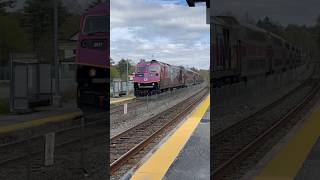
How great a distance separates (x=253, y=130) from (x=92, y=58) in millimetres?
3624

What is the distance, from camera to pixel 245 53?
8.33 metres

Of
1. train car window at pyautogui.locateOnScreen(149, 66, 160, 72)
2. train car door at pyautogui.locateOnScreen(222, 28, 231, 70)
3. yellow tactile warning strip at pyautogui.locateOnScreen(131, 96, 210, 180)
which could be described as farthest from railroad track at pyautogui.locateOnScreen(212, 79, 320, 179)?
train car window at pyautogui.locateOnScreen(149, 66, 160, 72)

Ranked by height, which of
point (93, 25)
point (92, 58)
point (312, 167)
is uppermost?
point (93, 25)

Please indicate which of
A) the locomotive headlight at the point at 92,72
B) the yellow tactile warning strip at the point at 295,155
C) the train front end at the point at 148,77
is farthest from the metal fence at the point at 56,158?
the train front end at the point at 148,77

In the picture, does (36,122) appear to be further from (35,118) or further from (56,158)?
(56,158)

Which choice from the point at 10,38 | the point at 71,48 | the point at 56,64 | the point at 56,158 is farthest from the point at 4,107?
the point at 56,158

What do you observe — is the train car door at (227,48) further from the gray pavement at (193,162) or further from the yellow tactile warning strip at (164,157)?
the yellow tactile warning strip at (164,157)

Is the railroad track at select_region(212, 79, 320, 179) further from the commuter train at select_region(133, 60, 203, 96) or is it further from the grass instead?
the commuter train at select_region(133, 60, 203, 96)

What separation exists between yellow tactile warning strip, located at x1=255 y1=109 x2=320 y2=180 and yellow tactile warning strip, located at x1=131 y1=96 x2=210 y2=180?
161 centimetres

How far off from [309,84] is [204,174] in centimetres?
209

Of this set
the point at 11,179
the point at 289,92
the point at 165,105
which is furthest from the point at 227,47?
the point at 165,105

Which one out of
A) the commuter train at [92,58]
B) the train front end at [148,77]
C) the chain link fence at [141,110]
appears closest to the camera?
the commuter train at [92,58]

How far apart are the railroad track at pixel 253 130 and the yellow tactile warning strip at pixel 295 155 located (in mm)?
333

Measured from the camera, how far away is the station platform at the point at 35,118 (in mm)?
14672
